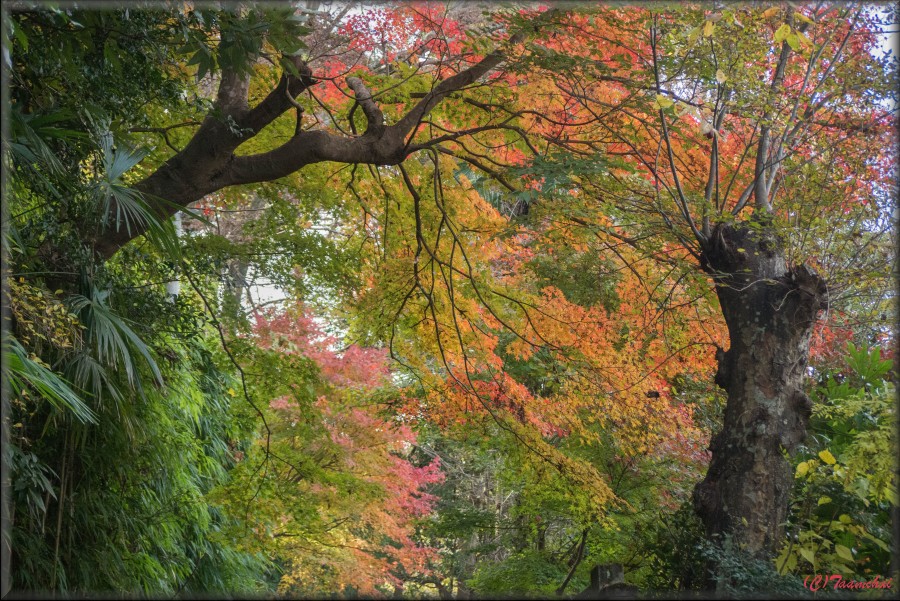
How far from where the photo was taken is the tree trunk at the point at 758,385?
399 cm

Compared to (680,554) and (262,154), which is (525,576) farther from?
(262,154)

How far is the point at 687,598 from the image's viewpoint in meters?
1.53

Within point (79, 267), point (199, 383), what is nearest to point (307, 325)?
point (199, 383)

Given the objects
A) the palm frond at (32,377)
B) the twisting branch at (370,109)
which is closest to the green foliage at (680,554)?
the twisting branch at (370,109)

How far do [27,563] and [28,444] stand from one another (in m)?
0.62

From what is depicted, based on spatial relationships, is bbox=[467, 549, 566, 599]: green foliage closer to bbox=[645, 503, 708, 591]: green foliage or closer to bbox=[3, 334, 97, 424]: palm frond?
bbox=[645, 503, 708, 591]: green foliage

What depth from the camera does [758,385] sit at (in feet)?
13.6

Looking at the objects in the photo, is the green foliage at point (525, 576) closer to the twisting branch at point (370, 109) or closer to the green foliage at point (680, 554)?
the green foliage at point (680, 554)

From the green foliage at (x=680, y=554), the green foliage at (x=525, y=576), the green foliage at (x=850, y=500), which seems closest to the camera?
the green foliage at (x=850, y=500)

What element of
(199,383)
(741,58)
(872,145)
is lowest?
(199,383)

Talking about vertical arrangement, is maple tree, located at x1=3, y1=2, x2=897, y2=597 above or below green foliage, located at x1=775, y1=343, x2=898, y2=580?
above

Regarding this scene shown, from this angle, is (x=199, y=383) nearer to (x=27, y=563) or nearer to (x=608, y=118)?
(x=27, y=563)

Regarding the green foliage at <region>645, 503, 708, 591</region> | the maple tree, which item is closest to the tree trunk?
the maple tree

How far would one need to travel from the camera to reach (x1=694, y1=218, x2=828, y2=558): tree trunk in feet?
13.1
